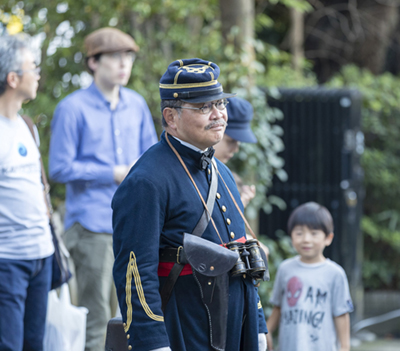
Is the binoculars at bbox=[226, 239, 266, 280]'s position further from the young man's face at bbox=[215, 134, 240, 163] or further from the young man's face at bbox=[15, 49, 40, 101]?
the young man's face at bbox=[15, 49, 40, 101]

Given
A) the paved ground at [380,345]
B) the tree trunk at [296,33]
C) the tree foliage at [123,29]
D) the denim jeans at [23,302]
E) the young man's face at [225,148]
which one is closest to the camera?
the denim jeans at [23,302]

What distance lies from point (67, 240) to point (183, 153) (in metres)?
2.01

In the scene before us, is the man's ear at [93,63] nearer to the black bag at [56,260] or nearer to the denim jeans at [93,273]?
the black bag at [56,260]

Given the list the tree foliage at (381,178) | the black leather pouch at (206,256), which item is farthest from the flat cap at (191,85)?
the tree foliage at (381,178)

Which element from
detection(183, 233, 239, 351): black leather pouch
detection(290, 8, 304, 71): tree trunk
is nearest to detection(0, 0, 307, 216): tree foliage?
detection(290, 8, 304, 71): tree trunk

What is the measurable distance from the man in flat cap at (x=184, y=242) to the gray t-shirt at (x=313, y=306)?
1.35 m

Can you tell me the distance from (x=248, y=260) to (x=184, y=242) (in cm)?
34

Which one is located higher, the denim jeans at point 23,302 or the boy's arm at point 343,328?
the denim jeans at point 23,302

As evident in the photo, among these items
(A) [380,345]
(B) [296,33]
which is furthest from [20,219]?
(B) [296,33]

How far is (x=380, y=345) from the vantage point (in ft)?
22.5

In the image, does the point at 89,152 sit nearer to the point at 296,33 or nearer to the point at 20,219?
the point at 20,219

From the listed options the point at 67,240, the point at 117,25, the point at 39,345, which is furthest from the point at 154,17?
the point at 39,345

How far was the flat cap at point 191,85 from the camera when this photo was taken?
262cm

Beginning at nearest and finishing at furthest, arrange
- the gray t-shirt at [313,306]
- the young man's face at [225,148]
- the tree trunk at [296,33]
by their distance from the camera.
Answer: the young man's face at [225,148] < the gray t-shirt at [313,306] < the tree trunk at [296,33]
